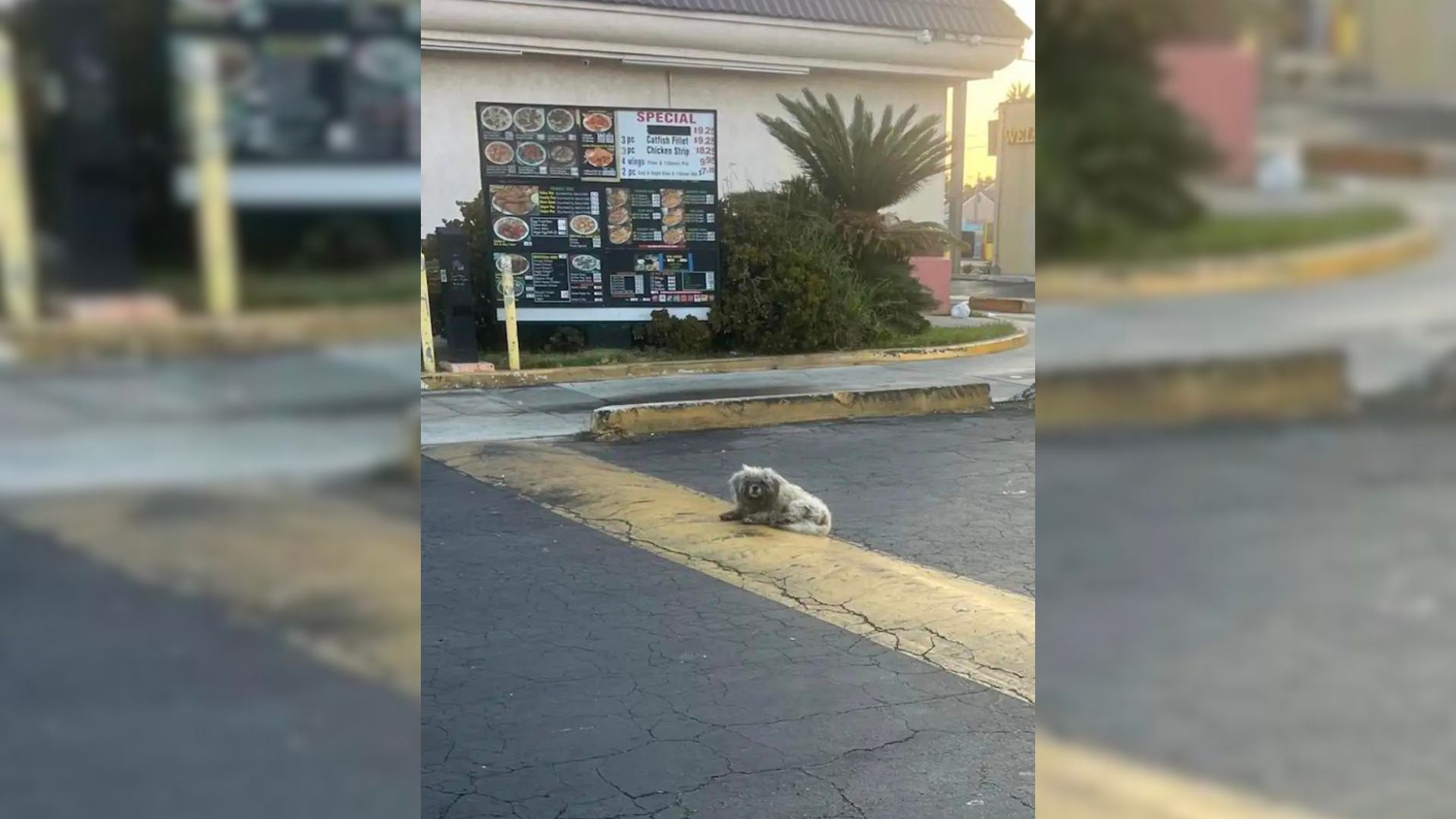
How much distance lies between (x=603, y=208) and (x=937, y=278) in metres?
3.61

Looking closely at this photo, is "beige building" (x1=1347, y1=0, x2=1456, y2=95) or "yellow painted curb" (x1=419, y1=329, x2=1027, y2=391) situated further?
"yellow painted curb" (x1=419, y1=329, x2=1027, y2=391)

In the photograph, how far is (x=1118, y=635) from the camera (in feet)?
2.74

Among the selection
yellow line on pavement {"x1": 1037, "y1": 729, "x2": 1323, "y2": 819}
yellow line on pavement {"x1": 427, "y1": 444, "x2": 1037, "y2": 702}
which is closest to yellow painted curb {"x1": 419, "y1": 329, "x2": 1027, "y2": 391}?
yellow line on pavement {"x1": 427, "y1": 444, "x2": 1037, "y2": 702}

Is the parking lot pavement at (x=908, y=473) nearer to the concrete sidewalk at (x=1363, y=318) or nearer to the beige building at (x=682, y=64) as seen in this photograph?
the beige building at (x=682, y=64)

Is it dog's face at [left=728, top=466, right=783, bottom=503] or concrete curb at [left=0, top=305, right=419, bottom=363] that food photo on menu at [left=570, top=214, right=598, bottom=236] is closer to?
dog's face at [left=728, top=466, right=783, bottom=503]

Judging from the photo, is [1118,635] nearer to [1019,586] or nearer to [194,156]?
[194,156]

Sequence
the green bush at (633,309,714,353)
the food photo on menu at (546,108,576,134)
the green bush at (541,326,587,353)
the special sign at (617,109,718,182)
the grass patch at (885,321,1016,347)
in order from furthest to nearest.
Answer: the grass patch at (885,321,1016,347), the green bush at (633,309,714,353), the green bush at (541,326,587,353), the special sign at (617,109,718,182), the food photo on menu at (546,108,576,134)

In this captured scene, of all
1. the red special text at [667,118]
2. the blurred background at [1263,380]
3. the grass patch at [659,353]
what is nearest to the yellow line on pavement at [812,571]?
the blurred background at [1263,380]

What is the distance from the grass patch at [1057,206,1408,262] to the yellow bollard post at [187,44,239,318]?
59cm

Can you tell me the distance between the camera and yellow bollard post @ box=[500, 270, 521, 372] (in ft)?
35.9

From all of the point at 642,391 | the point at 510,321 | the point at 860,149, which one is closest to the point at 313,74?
the point at 642,391

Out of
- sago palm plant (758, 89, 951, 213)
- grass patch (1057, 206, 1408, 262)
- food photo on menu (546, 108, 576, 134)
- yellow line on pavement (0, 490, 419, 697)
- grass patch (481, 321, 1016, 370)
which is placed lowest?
grass patch (481, 321, 1016, 370)

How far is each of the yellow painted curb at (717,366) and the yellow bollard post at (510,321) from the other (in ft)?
0.71

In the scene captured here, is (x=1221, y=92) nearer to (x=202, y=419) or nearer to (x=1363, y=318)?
(x=1363, y=318)
